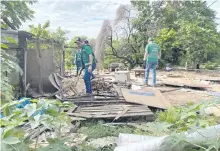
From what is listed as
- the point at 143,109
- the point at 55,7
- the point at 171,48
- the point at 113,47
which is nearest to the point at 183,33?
the point at 171,48

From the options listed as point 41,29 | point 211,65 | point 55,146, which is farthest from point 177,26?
point 55,146

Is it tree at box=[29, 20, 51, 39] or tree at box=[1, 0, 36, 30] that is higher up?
tree at box=[29, 20, 51, 39]

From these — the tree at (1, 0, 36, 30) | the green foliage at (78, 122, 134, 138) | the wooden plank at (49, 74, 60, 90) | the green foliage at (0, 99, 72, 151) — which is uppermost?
the tree at (1, 0, 36, 30)

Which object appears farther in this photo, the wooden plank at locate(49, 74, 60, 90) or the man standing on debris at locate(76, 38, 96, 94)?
the wooden plank at locate(49, 74, 60, 90)

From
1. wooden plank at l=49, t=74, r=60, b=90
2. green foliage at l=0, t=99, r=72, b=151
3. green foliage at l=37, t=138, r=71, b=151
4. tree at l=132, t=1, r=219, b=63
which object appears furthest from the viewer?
tree at l=132, t=1, r=219, b=63

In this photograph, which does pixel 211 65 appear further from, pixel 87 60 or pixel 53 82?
pixel 87 60

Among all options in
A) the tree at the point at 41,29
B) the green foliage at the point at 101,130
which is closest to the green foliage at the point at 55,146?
the green foliage at the point at 101,130

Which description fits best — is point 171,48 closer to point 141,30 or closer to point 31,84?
point 141,30

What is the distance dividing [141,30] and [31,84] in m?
11.7

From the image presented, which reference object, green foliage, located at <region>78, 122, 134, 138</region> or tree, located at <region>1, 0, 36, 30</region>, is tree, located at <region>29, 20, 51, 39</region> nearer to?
tree, located at <region>1, 0, 36, 30</region>

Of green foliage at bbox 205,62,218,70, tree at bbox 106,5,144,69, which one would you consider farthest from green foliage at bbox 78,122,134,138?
green foliage at bbox 205,62,218,70

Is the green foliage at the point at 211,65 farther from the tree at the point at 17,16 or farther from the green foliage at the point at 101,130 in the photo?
the green foliage at the point at 101,130

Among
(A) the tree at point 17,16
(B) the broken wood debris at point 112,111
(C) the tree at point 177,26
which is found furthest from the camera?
(C) the tree at point 177,26

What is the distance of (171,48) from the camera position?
1872 cm
